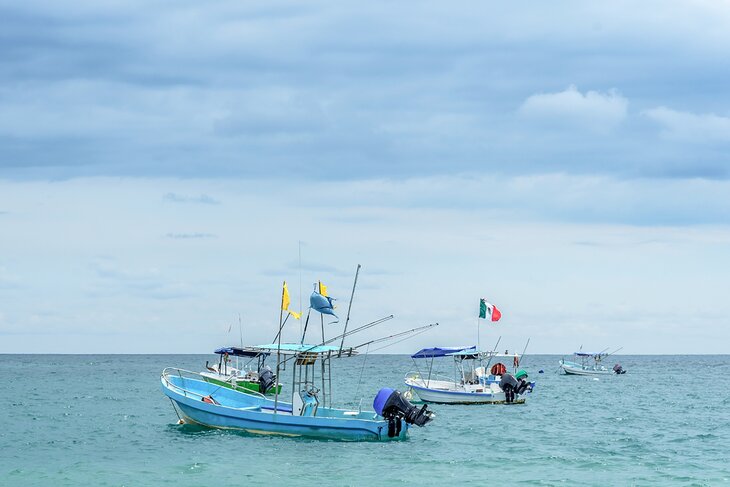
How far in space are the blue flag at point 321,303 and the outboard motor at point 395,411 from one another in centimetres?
464

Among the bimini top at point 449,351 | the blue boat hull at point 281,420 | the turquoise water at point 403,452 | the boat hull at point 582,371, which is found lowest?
the turquoise water at point 403,452

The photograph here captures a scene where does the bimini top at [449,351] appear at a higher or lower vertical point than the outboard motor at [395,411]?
higher

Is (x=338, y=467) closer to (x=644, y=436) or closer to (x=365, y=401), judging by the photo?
(x=644, y=436)

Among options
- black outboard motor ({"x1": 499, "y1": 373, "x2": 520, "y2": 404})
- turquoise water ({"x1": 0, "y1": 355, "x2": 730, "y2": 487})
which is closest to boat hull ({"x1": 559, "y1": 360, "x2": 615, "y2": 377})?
black outboard motor ({"x1": 499, "y1": 373, "x2": 520, "y2": 404})

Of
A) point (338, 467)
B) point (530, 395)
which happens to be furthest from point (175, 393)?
point (530, 395)

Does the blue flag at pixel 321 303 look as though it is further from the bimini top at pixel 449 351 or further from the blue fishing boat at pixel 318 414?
the bimini top at pixel 449 351

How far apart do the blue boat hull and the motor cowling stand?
0.50 m

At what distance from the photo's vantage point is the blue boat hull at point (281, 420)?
3972cm

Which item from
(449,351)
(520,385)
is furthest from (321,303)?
(520,385)

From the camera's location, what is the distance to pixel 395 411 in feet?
132

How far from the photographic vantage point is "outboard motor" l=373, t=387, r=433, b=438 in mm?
40125

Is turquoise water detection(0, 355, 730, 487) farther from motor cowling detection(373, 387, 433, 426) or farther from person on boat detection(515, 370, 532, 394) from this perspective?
person on boat detection(515, 370, 532, 394)

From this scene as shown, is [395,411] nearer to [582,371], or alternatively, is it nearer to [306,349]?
[306,349]

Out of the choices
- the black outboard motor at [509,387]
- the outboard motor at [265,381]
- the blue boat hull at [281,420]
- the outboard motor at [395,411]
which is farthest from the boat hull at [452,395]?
the outboard motor at [395,411]
